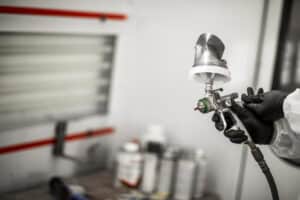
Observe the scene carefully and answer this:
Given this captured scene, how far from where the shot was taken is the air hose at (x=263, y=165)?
123 cm

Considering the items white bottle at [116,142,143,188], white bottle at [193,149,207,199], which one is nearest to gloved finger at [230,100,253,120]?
white bottle at [193,149,207,199]

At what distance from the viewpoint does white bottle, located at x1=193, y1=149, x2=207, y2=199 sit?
1.68 meters

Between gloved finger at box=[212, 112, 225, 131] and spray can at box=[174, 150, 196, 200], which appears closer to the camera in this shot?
gloved finger at box=[212, 112, 225, 131]

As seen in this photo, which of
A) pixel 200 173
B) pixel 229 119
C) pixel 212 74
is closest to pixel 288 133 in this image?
pixel 229 119

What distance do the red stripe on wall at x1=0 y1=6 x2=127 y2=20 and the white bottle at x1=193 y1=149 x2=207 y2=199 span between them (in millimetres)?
643

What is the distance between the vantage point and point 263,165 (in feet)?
4.15

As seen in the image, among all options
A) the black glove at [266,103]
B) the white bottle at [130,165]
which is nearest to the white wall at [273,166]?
the black glove at [266,103]

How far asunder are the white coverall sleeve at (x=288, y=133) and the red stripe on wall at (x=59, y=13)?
821 millimetres

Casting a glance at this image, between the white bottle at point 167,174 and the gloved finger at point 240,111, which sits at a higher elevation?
→ the gloved finger at point 240,111

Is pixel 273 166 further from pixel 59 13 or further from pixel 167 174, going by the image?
pixel 59 13

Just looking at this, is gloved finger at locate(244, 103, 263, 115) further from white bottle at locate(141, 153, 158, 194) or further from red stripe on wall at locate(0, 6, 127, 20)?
red stripe on wall at locate(0, 6, 127, 20)

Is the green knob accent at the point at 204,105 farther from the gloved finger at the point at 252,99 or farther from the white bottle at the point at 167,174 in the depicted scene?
the white bottle at the point at 167,174

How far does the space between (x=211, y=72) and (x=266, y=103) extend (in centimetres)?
23

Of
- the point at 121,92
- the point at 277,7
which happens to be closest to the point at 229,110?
the point at 277,7
